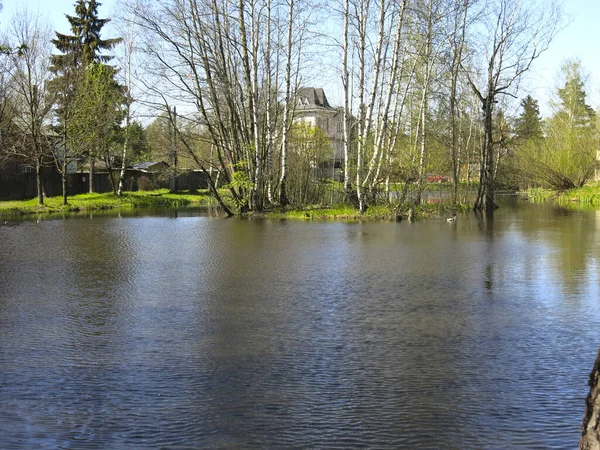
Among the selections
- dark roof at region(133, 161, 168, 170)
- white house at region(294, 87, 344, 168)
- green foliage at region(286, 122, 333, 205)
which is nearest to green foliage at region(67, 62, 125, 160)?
green foliage at region(286, 122, 333, 205)

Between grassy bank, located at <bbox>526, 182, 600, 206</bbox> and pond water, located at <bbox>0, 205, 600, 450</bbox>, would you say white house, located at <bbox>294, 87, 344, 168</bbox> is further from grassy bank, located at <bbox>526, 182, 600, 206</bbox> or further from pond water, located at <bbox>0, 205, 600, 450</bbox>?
pond water, located at <bbox>0, 205, 600, 450</bbox>

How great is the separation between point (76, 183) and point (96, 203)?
10527mm

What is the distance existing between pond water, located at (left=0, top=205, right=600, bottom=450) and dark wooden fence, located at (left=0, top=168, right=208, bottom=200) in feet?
97.9

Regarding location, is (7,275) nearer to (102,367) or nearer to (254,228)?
(102,367)

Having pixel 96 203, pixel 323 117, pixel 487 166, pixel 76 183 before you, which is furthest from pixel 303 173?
pixel 323 117

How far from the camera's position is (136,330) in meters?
8.42

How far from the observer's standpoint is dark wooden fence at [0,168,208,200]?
43375 mm

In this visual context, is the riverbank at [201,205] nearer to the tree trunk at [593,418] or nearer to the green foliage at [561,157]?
the green foliage at [561,157]

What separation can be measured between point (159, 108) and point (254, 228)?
21.9 ft

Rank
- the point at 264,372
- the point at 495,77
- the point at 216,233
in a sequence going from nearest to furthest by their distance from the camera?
the point at 264,372, the point at 216,233, the point at 495,77

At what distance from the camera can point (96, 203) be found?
39.8 metres

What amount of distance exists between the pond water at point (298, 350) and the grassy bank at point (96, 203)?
64.8ft

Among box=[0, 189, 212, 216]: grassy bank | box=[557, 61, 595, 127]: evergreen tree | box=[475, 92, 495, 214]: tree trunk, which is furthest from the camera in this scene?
box=[557, 61, 595, 127]: evergreen tree

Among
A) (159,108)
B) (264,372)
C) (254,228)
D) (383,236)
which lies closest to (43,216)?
(159,108)
